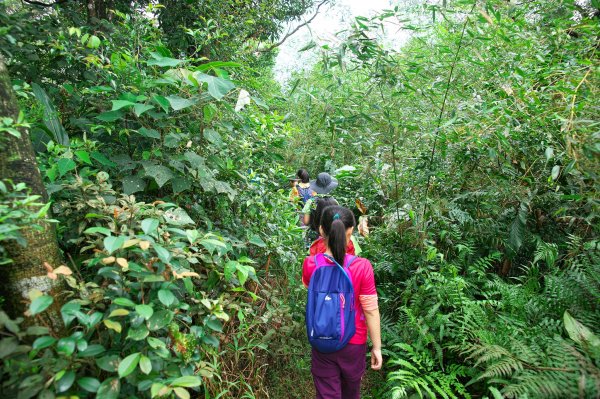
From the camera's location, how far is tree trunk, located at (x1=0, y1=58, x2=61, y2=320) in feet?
4.63

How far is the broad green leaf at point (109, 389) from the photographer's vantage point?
1300 mm

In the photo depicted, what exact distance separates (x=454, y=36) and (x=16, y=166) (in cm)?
352

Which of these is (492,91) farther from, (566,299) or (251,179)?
(251,179)

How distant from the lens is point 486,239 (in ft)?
11.9

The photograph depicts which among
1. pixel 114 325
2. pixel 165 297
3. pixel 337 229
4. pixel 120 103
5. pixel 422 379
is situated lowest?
pixel 422 379

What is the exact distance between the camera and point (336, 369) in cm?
240

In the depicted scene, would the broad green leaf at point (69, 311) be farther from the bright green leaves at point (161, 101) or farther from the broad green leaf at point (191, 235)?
the bright green leaves at point (161, 101)

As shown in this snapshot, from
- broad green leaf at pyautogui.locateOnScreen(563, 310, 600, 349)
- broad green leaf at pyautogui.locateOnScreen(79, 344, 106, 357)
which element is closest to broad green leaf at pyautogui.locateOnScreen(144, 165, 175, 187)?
broad green leaf at pyautogui.locateOnScreen(79, 344, 106, 357)

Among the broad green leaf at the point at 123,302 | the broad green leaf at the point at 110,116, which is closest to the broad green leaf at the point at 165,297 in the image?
the broad green leaf at the point at 123,302

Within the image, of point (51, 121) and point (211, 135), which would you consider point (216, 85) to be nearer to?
point (211, 135)

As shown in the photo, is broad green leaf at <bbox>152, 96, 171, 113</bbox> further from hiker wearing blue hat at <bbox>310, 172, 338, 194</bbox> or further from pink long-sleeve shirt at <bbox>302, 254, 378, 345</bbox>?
hiker wearing blue hat at <bbox>310, 172, 338, 194</bbox>

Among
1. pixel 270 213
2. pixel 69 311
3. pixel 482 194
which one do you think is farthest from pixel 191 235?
pixel 482 194

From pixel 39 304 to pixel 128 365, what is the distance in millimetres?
382

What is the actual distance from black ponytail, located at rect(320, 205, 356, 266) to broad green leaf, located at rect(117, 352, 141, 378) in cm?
135
